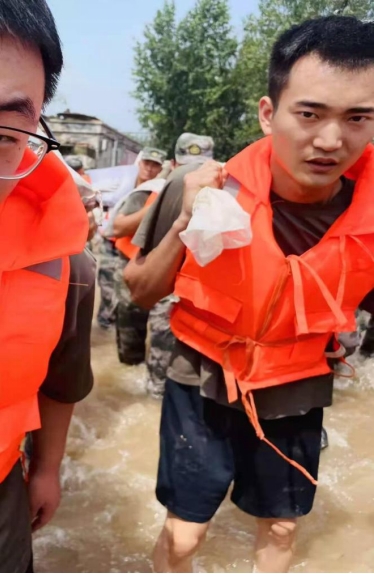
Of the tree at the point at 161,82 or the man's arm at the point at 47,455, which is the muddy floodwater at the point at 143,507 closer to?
the man's arm at the point at 47,455

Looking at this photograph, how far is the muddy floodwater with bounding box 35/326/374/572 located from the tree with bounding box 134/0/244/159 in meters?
18.2

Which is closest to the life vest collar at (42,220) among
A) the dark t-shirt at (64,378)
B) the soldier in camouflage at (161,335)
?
the dark t-shirt at (64,378)

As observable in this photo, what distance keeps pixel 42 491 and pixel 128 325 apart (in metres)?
3.15

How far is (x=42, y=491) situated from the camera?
1.34 meters

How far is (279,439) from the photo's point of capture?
1.76m

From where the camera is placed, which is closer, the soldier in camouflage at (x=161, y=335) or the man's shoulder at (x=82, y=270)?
the man's shoulder at (x=82, y=270)

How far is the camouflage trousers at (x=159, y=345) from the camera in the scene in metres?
3.74

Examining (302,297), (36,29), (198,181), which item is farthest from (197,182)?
(36,29)

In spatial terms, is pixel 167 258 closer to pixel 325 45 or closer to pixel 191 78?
pixel 325 45

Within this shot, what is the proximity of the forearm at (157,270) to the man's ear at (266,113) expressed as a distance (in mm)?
423

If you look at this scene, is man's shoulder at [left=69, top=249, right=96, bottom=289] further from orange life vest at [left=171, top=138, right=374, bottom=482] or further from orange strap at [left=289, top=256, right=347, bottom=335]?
orange strap at [left=289, top=256, right=347, bottom=335]

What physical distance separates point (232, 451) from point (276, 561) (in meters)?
0.41

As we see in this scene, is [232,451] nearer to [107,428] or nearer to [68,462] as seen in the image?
[68,462]

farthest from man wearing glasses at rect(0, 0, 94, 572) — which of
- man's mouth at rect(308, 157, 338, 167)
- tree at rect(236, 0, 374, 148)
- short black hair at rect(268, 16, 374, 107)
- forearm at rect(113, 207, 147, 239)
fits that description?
tree at rect(236, 0, 374, 148)
